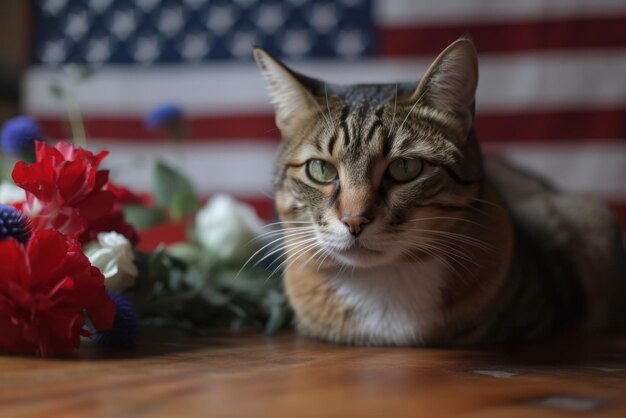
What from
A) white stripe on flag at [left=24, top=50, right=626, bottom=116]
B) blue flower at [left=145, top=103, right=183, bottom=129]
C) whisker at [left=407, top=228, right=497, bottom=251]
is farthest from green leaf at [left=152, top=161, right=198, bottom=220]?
white stripe on flag at [left=24, top=50, right=626, bottom=116]

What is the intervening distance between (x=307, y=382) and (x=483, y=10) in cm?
Answer: 136

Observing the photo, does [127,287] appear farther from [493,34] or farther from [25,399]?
[493,34]

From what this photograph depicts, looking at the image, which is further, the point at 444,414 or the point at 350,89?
the point at 350,89

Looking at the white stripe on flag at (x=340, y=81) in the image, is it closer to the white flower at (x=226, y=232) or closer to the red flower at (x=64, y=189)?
the white flower at (x=226, y=232)

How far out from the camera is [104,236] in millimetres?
877

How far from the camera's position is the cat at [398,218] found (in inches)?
33.6

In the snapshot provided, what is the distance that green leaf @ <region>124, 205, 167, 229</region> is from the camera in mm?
1189

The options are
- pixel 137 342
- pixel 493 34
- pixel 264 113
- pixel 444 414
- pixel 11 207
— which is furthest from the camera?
pixel 264 113

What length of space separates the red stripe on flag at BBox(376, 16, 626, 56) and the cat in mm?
868

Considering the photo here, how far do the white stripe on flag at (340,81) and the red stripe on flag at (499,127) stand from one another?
0.07ft

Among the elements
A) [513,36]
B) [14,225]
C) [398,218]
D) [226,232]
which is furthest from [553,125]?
[14,225]

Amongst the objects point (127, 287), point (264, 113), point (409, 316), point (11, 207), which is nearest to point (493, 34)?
point (264, 113)

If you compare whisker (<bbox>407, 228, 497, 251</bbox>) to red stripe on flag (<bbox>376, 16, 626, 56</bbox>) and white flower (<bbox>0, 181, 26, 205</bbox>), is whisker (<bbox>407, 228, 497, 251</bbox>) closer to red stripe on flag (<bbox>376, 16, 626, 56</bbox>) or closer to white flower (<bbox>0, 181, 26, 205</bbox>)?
white flower (<bbox>0, 181, 26, 205</bbox>)

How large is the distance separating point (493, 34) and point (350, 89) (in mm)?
929
